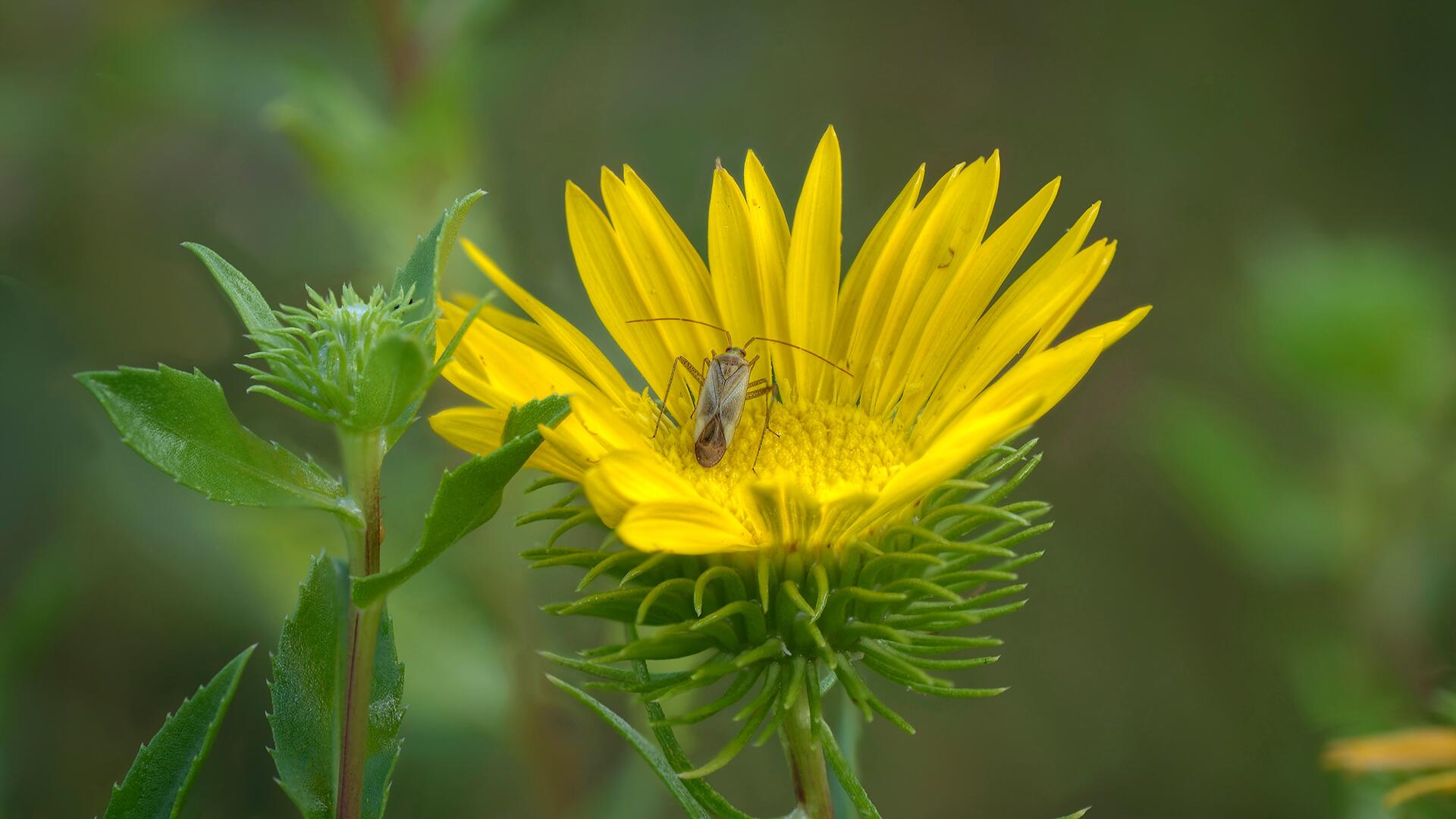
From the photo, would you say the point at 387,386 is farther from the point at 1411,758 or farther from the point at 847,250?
the point at 847,250

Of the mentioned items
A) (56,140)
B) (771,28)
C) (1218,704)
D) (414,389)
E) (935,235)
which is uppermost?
(771,28)

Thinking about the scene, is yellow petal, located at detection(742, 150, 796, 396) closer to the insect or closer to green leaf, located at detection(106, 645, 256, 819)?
the insect

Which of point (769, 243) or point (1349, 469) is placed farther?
point (1349, 469)

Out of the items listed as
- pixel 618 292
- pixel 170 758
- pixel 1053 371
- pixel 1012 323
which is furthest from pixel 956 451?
pixel 170 758

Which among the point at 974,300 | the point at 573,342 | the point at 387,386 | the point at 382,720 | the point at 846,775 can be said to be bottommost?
the point at 846,775

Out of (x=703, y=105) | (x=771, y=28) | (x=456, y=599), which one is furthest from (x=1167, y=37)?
(x=456, y=599)

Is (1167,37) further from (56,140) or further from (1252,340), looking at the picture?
(56,140)
